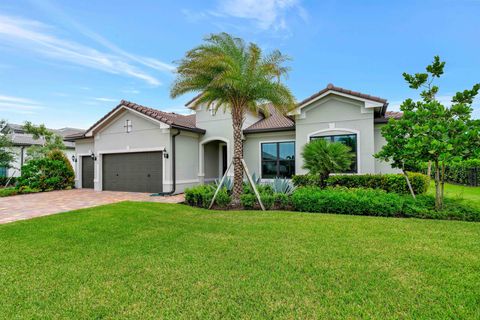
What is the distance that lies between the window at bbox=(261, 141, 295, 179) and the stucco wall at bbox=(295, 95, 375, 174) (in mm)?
932

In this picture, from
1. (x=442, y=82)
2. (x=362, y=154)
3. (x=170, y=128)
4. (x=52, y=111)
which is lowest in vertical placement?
(x=362, y=154)

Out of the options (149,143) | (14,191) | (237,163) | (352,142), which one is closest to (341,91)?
(352,142)

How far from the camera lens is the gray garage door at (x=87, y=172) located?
1758cm

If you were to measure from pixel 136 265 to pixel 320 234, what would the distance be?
4.03m

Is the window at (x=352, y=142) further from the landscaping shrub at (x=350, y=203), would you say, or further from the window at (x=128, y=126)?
the window at (x=128, y=126)

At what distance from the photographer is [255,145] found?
1516 cm

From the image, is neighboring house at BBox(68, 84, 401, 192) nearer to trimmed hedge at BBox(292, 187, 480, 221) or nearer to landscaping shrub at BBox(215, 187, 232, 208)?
trimmed hedge at BBox(292, 187, 480, 221)

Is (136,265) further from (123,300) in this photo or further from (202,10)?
(202,10)

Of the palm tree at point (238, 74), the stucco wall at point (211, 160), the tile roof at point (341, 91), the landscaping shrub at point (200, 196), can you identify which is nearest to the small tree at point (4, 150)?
the stucco wall at point (211, 160)

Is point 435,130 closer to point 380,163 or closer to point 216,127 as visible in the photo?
point 380,163

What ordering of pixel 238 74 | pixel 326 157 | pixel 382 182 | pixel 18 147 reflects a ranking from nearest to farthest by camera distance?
pixel 238 74 → pixel 326 157 → pixel 382 182 → pixel 18 147

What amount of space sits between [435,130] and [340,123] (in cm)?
531

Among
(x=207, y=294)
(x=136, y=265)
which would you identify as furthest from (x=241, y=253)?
(x=136, y=265)

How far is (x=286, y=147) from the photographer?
14461mm
